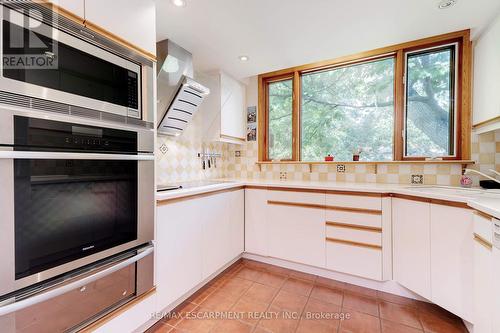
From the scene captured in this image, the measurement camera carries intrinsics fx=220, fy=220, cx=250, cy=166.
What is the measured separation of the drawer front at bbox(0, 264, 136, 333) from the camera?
0.86 metres

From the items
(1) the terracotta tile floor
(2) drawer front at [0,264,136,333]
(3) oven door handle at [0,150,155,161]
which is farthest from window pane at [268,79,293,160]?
(2) drawer front at [0,264,136,333]

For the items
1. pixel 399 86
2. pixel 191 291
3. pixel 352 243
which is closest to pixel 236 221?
pixel 191 291

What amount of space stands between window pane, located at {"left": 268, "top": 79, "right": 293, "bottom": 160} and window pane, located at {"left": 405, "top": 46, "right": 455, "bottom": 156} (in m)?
1.24

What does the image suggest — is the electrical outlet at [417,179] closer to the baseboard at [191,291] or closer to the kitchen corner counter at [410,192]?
the kitchen corner counter at [410,192]

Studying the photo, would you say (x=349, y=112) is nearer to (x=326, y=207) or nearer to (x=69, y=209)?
(x=326, y=207)

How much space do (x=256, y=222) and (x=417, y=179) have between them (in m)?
1.62

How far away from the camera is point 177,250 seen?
5.15 feet

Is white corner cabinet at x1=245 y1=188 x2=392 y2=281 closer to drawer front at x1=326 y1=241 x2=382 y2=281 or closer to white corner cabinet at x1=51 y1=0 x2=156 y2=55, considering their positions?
drawer front at x1=326 y1=241 x2=382 y2=281

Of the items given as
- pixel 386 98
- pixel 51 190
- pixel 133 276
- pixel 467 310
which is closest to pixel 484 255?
pixel 467 310

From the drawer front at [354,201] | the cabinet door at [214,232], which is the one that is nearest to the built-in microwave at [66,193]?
the cabinet door at [214,232]

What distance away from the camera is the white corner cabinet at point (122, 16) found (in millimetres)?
1008

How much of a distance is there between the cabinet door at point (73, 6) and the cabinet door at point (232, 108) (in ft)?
5.23

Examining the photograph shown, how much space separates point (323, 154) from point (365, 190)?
870 mm

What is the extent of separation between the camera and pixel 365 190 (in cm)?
182
